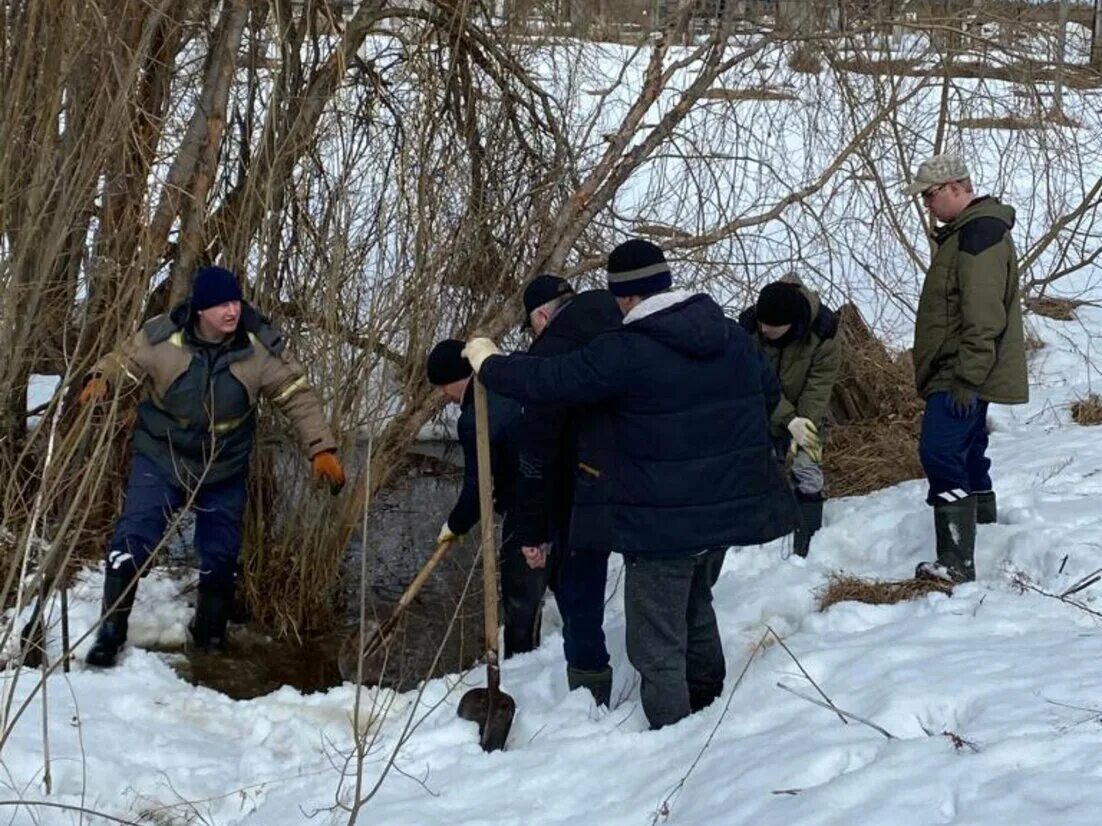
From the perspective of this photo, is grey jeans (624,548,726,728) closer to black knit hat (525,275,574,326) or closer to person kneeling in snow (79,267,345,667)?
black knit hat (525,275,574,326)

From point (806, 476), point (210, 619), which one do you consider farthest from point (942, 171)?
point (210, 619)

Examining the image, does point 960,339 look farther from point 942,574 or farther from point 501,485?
point 501,485

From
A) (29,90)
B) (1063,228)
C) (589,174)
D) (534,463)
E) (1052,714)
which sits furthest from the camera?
(1063,228)

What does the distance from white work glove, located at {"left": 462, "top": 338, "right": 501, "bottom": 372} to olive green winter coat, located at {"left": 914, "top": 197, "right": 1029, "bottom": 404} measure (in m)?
1.94

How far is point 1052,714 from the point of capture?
11.2 ft

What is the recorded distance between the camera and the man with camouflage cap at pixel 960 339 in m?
4.73

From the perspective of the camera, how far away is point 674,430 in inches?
141

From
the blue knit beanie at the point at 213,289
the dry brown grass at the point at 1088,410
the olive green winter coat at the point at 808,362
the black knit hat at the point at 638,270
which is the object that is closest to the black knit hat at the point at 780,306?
the olive green winter coat at the point at 808,362

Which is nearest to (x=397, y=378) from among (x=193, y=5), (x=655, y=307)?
(x=193, y=5)

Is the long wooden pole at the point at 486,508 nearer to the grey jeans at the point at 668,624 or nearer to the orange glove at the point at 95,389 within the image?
the grey jeans at the point at 668,624

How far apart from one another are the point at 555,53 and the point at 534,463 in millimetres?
3317

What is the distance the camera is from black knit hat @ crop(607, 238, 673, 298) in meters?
3.64

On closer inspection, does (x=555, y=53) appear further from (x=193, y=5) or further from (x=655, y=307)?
(x=655, y=307)

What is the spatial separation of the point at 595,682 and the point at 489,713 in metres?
0.40
